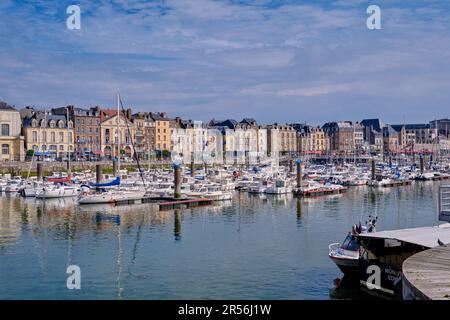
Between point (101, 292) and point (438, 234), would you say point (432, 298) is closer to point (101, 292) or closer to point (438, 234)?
point (438, 234)

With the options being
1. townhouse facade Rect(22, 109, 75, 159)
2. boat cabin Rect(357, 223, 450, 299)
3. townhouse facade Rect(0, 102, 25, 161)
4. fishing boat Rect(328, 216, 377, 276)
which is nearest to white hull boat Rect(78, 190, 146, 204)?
fishing boat Rect(328, 216, 377, 276)

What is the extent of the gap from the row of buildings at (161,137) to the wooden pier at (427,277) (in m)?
55.3

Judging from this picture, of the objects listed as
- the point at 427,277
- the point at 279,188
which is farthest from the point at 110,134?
the point at 427,277

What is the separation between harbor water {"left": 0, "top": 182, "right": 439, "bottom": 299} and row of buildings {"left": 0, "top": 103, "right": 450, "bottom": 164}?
25984 millimetres

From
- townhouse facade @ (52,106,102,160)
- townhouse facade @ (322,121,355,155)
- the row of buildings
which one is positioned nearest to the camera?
the row of buildings

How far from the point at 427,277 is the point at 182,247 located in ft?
65.6

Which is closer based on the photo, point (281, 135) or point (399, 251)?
point (399, 251)

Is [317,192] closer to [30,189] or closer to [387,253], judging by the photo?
[30,189]

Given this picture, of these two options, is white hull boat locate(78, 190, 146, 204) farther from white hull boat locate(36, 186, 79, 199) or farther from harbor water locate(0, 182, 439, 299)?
white hull boat locate(36, 186, 79, 199)

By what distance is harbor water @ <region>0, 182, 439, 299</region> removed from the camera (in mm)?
21828

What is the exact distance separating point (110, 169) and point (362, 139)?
97164mm

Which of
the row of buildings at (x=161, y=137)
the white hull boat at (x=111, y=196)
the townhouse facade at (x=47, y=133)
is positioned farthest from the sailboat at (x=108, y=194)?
the townhouse facade at (x=47, y=133)

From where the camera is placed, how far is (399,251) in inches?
789
